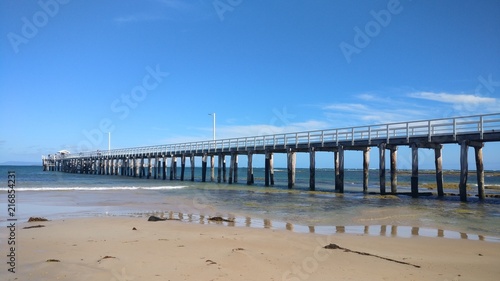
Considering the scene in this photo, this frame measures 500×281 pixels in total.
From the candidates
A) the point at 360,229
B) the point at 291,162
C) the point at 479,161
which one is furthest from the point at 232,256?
the point at 291,162

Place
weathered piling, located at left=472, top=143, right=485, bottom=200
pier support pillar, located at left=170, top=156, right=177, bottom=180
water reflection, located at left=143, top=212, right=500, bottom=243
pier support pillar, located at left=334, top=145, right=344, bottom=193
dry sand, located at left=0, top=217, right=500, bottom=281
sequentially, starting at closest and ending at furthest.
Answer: dry sand, located at left=0, top=217, right=500, bottom=281 → water reflection, located at left=143, top=212, right=500, bottom=243 → weathered piling, located at left=472, top=143, right=485, bottom=200 → pier support pillar, located at left=334, top=145, right=344, bottom=193 → pier support pillar, located at left=170, top=156, right=177, bottom=180

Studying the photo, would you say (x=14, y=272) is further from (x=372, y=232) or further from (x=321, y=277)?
(x=372, y=232)

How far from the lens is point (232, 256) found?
675cm

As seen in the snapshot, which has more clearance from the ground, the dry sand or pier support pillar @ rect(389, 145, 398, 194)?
pier support pillar @ rect(389, 145, 398, 194)

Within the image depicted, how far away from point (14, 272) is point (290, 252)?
444 centimetres

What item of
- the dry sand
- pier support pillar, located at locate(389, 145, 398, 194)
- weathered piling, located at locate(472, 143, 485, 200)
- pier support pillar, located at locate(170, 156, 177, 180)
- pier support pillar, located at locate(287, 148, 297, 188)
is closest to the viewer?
the dry sand

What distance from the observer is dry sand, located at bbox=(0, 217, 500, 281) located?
5.72 meters

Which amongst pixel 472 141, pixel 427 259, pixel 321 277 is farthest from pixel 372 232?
pixel 472 141

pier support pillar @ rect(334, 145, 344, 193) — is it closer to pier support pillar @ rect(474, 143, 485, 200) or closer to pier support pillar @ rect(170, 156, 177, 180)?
pier support pillar @ rect(474, 143, 485, 200)

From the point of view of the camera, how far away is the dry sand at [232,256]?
18.8 ft

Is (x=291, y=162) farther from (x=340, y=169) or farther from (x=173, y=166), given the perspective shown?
(x=173, y=166)

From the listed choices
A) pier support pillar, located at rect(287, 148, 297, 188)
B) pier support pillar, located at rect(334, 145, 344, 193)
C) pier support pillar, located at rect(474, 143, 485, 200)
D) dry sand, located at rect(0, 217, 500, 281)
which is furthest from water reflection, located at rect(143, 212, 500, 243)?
pier support pillar, located at rect(287, 148, 297, 188)

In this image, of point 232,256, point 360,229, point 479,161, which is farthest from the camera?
point 479,161

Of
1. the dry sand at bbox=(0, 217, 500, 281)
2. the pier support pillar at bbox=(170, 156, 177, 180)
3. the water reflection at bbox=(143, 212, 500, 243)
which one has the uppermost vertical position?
the pier support pillar at bbox=(170, 156, 177, 180)
